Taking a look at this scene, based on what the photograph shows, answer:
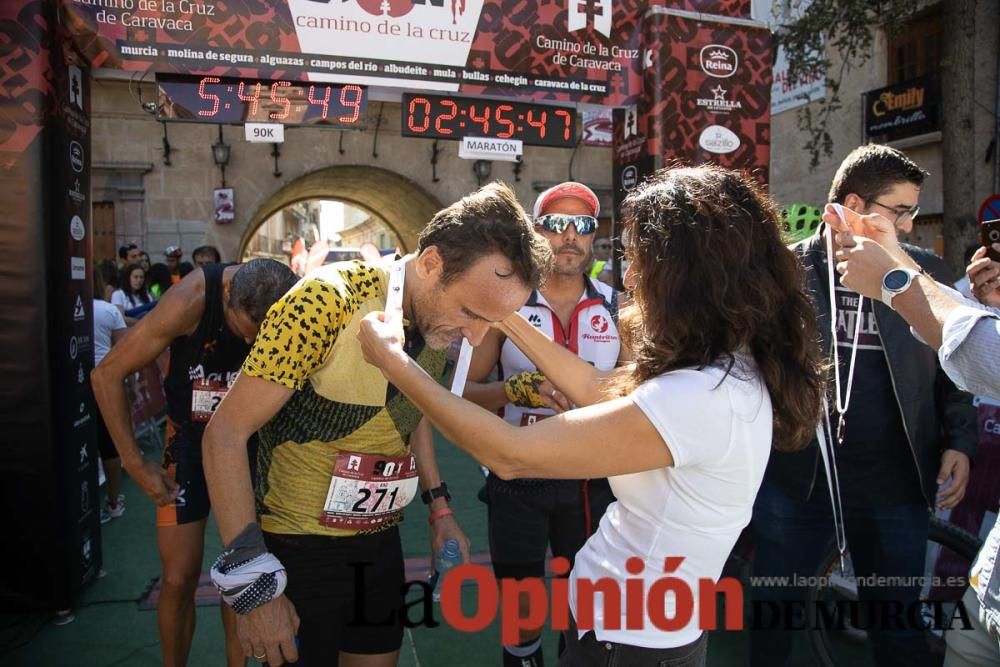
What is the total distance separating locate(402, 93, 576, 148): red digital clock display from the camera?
16.3 feet

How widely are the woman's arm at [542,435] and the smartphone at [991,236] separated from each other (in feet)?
4.11

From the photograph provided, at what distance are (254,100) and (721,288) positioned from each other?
13.6ft

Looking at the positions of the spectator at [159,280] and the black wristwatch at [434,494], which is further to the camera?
the spectator at [159,280]

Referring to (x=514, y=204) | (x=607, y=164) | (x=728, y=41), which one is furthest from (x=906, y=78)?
(x=514, y=204)

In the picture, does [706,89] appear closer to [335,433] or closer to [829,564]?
[829,564]

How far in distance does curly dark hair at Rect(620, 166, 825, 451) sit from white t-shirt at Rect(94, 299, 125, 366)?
5.06 m

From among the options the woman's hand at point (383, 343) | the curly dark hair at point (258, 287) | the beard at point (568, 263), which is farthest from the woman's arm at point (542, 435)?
the beard at point (568, 263)

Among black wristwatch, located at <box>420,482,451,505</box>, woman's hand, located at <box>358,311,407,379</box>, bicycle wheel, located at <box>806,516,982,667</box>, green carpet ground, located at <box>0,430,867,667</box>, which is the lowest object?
green carpet ground, located at <box>0,430,867,667</box>

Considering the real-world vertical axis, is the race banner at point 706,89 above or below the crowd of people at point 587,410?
above

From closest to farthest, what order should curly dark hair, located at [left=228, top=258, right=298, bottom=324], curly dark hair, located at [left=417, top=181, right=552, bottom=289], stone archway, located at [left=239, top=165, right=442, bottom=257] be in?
1. curly dark hair, located at [left=417, top=181, right=552, bottom=289]
2. curly dark hair, located at [left=228, top=258, right=298, bottom=324]
3. stone archway, located at [left=239, top=165, right=442, bottom=257]

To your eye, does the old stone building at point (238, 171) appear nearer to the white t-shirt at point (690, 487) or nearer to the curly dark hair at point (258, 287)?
the curly dark hair at point (258, 287)

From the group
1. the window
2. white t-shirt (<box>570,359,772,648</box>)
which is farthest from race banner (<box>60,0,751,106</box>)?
the window

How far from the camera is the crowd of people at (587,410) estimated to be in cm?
144

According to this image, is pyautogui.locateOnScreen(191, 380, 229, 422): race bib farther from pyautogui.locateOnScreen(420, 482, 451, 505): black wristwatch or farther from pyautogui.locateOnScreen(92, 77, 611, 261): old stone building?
pyautogui.locateOnScreen(92, 77, 611, 261): old stone building
